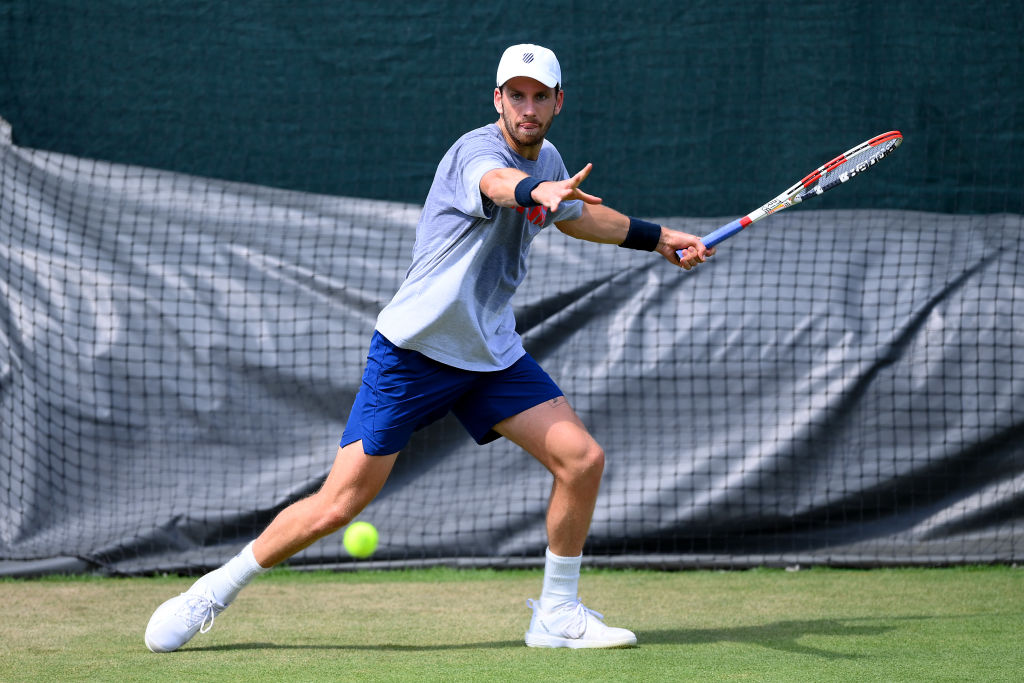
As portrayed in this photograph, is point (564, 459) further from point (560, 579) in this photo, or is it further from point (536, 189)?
point (536, 189)

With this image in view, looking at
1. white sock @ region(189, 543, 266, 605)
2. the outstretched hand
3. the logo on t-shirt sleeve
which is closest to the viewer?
the outstretched hand

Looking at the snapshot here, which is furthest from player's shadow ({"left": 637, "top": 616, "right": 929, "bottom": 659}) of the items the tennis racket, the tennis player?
the tennis racket

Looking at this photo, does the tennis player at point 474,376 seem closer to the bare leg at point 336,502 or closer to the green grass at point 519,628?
the bare leg at point 336,502

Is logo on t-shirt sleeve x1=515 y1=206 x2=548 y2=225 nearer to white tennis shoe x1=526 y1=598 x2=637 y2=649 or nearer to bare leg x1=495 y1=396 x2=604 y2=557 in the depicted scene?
bare leg x1=495 y1=396 x2=604 y2=557

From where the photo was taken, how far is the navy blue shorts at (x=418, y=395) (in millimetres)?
3490

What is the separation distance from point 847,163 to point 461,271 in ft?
5.16

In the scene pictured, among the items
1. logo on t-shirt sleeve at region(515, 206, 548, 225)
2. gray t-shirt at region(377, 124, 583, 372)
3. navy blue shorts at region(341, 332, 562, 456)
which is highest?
logo on t-shirt sleeve at region(515, 206, 548, 225)

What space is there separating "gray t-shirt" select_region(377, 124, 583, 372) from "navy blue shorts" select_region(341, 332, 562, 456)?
6cm

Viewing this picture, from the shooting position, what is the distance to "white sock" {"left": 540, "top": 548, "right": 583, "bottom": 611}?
3654mm

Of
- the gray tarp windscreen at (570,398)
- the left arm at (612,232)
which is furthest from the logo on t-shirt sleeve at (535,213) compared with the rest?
the gray tarp windscreen at (570,398)

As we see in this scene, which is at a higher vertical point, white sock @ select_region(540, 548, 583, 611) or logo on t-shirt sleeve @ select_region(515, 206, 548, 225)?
logo on t-shirt sleeve @ select_region(515, 206, 548, 225)

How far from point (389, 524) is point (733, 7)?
3.44m

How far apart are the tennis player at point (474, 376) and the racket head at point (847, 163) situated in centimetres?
57

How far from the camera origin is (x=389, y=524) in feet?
17.7
